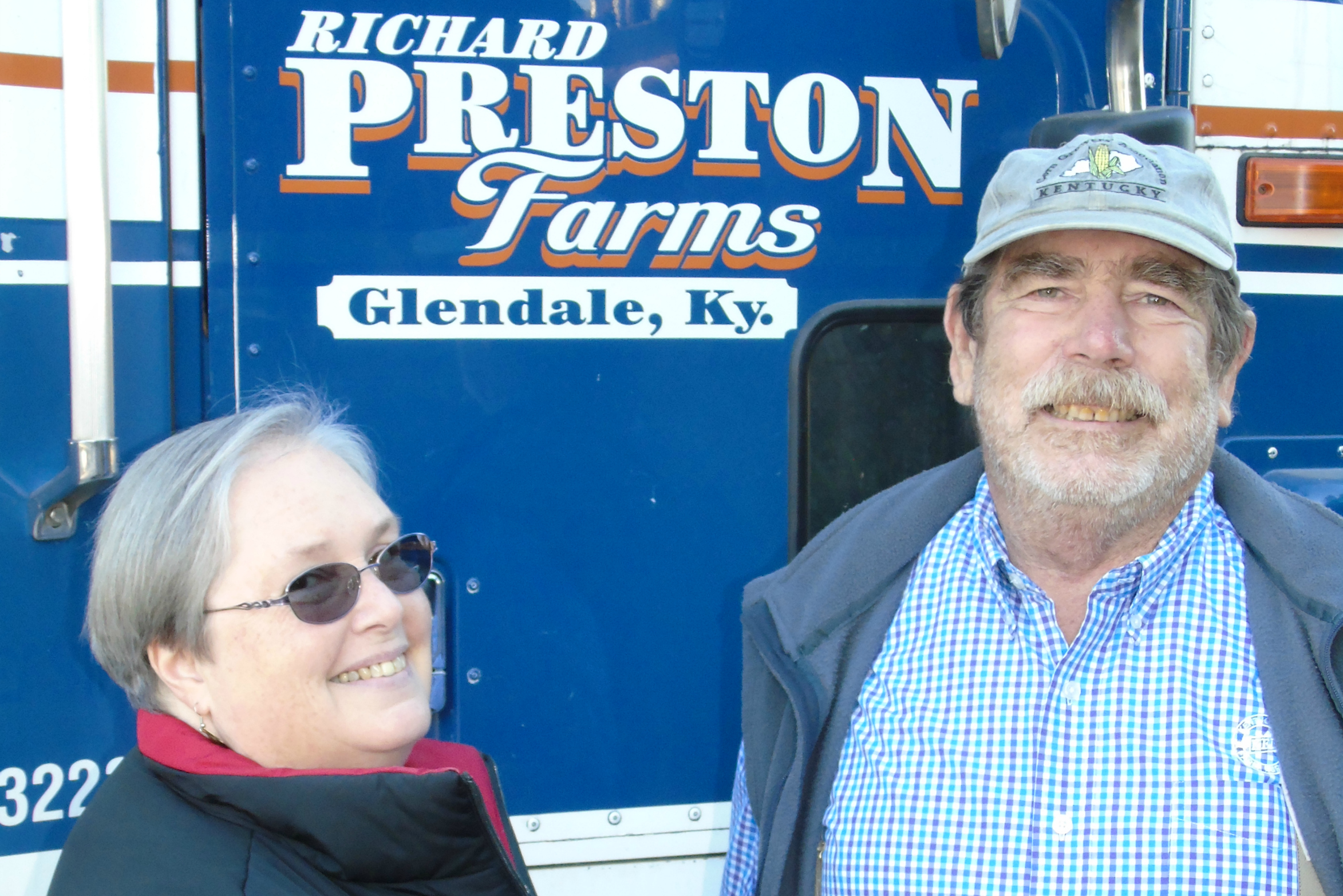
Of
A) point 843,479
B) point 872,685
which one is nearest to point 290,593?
point 872,685

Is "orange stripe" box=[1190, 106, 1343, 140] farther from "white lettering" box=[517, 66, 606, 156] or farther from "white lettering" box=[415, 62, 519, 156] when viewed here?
"white lettering" box=[415, 62, 519, 156]

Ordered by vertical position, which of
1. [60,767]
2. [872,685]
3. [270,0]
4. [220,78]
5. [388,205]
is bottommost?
[60,767]

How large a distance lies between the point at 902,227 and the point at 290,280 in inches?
41.3

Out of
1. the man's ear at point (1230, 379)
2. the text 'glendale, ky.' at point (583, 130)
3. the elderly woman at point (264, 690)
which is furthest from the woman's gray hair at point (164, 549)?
the man's ear at point (1230, 379)

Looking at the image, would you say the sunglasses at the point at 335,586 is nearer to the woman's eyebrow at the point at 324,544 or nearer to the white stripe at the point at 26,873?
the woman's eyebrow at the point at 324,544

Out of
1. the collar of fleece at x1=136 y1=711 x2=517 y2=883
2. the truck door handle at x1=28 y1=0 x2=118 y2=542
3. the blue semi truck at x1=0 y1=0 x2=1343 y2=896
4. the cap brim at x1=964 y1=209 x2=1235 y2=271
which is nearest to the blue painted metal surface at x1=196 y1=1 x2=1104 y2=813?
the blue semi truck at x1=0 y1=0 x2=1343 y2=896

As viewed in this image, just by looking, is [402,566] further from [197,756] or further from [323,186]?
[323,186]

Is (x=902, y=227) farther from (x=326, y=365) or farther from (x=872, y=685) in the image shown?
(x=326, y=365)

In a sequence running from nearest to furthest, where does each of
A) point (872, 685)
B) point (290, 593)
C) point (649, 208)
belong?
point (290, 593)
point (872, 685)
point (649, 208)

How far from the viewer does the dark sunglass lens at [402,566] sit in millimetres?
1530

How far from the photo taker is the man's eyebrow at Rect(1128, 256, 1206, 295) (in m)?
1.63

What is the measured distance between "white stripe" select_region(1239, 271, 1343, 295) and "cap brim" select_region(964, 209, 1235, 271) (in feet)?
2.20

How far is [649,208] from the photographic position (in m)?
2.06

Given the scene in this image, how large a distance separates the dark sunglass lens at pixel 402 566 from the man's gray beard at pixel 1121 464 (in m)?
0.81
